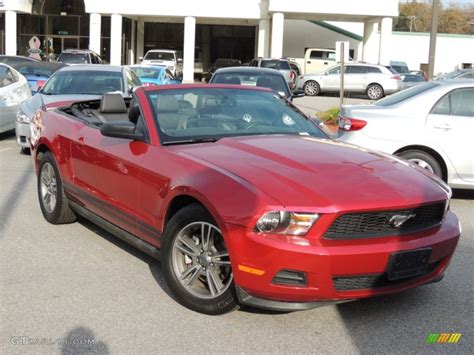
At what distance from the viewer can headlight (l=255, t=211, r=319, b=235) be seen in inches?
144

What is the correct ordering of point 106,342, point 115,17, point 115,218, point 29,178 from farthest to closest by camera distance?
point 115,17, point 29,178, point 115,218, point 106,342

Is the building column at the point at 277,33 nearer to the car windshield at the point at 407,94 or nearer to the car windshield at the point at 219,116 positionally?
the car windshield at the point at 407,94

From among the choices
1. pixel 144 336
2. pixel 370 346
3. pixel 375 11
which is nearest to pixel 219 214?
pixel 144 336

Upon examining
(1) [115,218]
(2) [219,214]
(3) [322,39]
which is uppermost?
(3) [322,39]

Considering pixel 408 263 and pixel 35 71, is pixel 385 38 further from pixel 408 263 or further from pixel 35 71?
pixel 408 263

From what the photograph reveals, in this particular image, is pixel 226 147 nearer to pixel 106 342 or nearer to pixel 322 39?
pixel 106 342

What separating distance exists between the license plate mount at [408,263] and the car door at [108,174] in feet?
6.56

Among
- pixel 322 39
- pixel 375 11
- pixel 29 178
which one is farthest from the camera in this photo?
pixel 322 39

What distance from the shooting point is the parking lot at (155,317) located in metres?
3.71

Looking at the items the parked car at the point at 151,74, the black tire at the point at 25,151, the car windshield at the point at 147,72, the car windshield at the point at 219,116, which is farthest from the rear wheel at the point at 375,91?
the car windshield at the point at 219,116

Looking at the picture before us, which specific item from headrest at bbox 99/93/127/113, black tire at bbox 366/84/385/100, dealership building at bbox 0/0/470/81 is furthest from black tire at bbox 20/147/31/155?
dealership building at bbox 0/0/470/81

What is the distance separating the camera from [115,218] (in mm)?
5113

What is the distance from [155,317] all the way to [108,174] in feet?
5.04

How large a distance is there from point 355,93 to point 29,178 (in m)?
23.8
